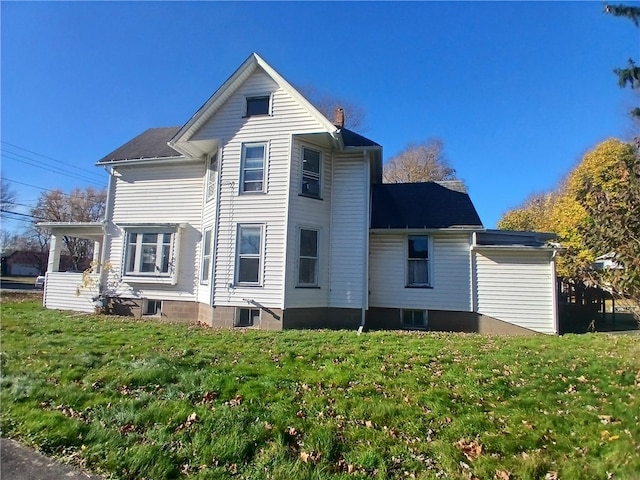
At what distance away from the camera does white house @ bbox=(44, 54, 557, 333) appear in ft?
40.2

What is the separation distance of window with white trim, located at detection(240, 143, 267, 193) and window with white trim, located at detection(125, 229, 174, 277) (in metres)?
4.08

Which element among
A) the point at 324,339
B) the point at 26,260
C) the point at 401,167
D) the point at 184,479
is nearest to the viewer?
the point at 184,479

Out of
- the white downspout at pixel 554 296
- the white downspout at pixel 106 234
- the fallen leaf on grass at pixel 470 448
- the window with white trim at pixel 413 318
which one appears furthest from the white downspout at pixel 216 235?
the white downspout at pixel 554 296

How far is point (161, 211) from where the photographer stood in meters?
15.0

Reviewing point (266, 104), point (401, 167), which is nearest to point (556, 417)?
point (266, 104)

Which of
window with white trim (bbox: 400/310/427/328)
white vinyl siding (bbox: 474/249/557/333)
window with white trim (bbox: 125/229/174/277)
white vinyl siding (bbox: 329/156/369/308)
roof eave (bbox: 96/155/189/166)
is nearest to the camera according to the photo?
white vinyl siding (bbox: 474/249/557/333)

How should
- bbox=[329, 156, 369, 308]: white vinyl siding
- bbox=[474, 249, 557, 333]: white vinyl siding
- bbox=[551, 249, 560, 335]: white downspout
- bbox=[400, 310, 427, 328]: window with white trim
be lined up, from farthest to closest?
bbox=[400, 310, 427, 328]: window with white trim → bbox=[329, 156, 369, 308]: white vinyl siding → bbox=[474, 249, 557, 333]: white vinyl siding → bbox=[551, 249, 560, 335]: white downspout

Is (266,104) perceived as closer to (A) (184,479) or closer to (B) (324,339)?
(B) (324,339)

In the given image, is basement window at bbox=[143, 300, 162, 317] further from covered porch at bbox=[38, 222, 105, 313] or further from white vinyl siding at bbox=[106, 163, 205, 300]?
covered porch at bbox=[38, 222, 105, 313]

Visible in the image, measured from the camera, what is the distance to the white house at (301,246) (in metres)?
12.2

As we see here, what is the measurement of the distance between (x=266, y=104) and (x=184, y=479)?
11.9 metres

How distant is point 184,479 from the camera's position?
3355 mm

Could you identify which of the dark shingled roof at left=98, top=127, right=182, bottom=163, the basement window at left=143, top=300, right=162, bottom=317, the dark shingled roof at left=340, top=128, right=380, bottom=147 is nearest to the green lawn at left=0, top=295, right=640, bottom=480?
the basement window at left=143, top=300, right=162, bottom=317

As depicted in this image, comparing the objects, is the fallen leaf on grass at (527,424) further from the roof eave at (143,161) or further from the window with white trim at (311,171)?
the roof eave at (143,161)
